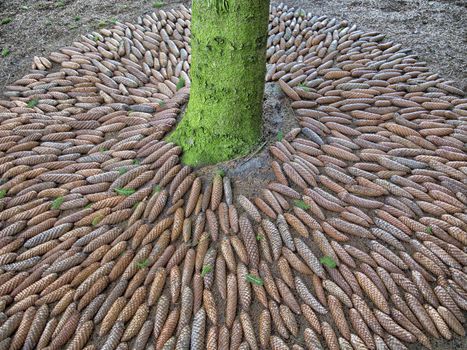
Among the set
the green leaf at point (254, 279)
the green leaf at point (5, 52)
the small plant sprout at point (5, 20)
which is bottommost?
the green leaf at point (254, 279)

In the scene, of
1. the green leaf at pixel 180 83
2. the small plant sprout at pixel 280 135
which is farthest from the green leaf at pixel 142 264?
the green leaf at pixel 180 83

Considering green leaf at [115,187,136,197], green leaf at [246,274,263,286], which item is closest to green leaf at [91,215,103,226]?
green leaf at [115,187,136,197]

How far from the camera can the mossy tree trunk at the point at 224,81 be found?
2240 mm

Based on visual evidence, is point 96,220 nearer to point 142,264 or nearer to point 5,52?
point 142,264

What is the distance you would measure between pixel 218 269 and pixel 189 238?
237mm

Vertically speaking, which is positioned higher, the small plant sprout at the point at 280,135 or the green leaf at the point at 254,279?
the small plant sprout at the point at 280,135

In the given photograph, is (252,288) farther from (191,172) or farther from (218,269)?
(191,172)

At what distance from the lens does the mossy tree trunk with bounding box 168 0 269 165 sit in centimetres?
224

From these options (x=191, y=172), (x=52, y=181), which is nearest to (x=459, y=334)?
(x=191, y=172)

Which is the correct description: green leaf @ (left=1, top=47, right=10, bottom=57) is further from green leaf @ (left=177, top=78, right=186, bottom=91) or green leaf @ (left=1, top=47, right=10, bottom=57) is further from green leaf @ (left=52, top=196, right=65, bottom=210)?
green leaf @ (left=52, top=196, right=65, bottom=210)

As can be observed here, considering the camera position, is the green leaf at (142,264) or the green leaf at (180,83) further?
the green leaf at (180,83)

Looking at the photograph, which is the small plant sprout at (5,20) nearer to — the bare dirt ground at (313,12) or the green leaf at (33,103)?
the bare dirt ground at (313,12)

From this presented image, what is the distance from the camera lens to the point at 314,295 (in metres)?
2.02

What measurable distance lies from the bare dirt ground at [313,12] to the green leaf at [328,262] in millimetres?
2067
